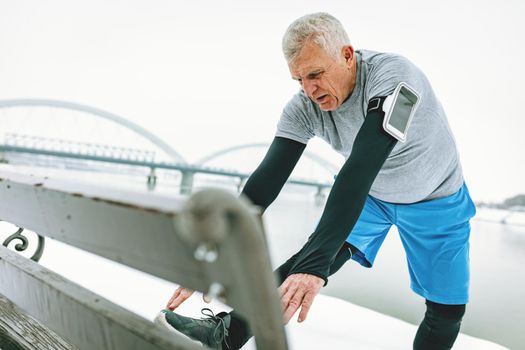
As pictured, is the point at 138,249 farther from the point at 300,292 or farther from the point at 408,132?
the point at 408,132

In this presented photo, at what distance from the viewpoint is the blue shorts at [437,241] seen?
143 centimetres

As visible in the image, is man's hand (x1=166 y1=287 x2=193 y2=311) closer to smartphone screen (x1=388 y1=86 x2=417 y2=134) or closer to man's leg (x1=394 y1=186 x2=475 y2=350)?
smartphone screen (x1=388 y1=86 x2=417 y2=134)

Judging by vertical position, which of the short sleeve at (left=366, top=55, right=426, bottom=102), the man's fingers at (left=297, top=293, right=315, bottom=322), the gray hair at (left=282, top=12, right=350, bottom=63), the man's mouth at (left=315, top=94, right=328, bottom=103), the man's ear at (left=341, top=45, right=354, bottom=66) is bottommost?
the man's fingers at (left=297, top=293, right=315, bottom=322)

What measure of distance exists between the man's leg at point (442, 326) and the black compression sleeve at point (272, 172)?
34.3 inches

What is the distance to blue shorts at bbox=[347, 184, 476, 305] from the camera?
1.43 meters

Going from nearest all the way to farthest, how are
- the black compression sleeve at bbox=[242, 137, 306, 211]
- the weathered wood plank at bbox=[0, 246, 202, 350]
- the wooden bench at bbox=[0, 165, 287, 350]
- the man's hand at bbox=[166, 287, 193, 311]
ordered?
the wooden bench at bbox=[0, 165, 287, 350] < the weathered wood plank at bbox=[0, 246, 202, 350] < the man's hand at bbox=[166, 287, 193, 311] < the black compression sleeve at bbox=[242, 137, 306, 211]

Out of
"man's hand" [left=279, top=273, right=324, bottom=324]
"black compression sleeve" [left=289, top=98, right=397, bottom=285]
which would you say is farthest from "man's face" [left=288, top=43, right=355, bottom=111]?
"man's hand" [left=279, top=273, right=324, bottom=324]

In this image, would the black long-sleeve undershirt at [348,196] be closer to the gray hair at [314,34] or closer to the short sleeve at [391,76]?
the short sleeve at [391,76]

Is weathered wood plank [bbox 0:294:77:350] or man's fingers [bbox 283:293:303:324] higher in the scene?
man's fingers [bbox 283:293:303:324]

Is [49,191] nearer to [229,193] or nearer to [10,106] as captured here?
[229,193]

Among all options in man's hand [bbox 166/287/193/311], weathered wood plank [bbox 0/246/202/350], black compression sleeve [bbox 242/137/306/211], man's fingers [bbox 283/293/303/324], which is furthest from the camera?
black compression sleeve [bbox 242/137/306/211]

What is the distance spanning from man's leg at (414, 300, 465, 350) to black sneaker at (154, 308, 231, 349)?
37.3 inches

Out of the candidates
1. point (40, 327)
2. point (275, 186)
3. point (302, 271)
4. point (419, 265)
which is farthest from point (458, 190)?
point (40, 327)

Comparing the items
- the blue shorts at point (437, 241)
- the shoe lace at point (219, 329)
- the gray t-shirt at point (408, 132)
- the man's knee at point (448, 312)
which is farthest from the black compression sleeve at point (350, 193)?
the man's knee at point (448, 312)
